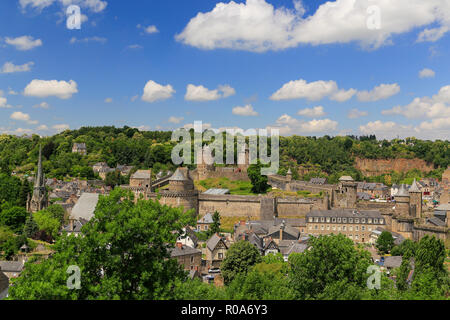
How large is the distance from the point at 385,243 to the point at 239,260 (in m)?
19.0

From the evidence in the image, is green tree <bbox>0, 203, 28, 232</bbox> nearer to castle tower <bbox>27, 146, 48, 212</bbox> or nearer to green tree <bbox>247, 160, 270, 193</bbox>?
castle tower <bbox>27, 146, 48, 212</bbox>

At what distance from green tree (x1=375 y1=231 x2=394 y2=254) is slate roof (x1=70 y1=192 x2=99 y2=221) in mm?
33284

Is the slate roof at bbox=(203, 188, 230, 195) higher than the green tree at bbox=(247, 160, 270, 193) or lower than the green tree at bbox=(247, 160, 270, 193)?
lower

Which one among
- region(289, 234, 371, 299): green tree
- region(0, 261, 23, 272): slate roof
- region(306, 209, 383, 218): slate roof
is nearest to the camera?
region(289, 234, 371, 299): green tree

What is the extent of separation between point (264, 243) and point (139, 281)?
30094 millimetres

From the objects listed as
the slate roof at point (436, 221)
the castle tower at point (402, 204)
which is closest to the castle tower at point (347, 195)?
the castle tower at point (402, 204)

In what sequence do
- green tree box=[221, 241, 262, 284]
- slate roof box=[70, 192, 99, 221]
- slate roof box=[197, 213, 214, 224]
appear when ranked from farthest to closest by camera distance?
slate roof box=[197, 213, 214, 224] → slate roof box=[70, 192, 99, 221] → green tree box=[221, 241, 262, 284]

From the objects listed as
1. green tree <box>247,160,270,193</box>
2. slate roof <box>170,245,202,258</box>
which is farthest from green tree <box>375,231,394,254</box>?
green tree <box>247,160,270,193</box>

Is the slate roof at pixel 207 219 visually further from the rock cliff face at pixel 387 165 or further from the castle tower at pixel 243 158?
the rock cliff face at pixel 387 165

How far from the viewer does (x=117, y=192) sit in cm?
1411

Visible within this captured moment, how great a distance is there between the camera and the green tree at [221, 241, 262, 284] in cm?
3195

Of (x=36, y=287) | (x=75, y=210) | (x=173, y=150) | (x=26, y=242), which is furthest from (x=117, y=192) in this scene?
(x=173, y=150)

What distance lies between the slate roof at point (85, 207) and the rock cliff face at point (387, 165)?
274 feet
